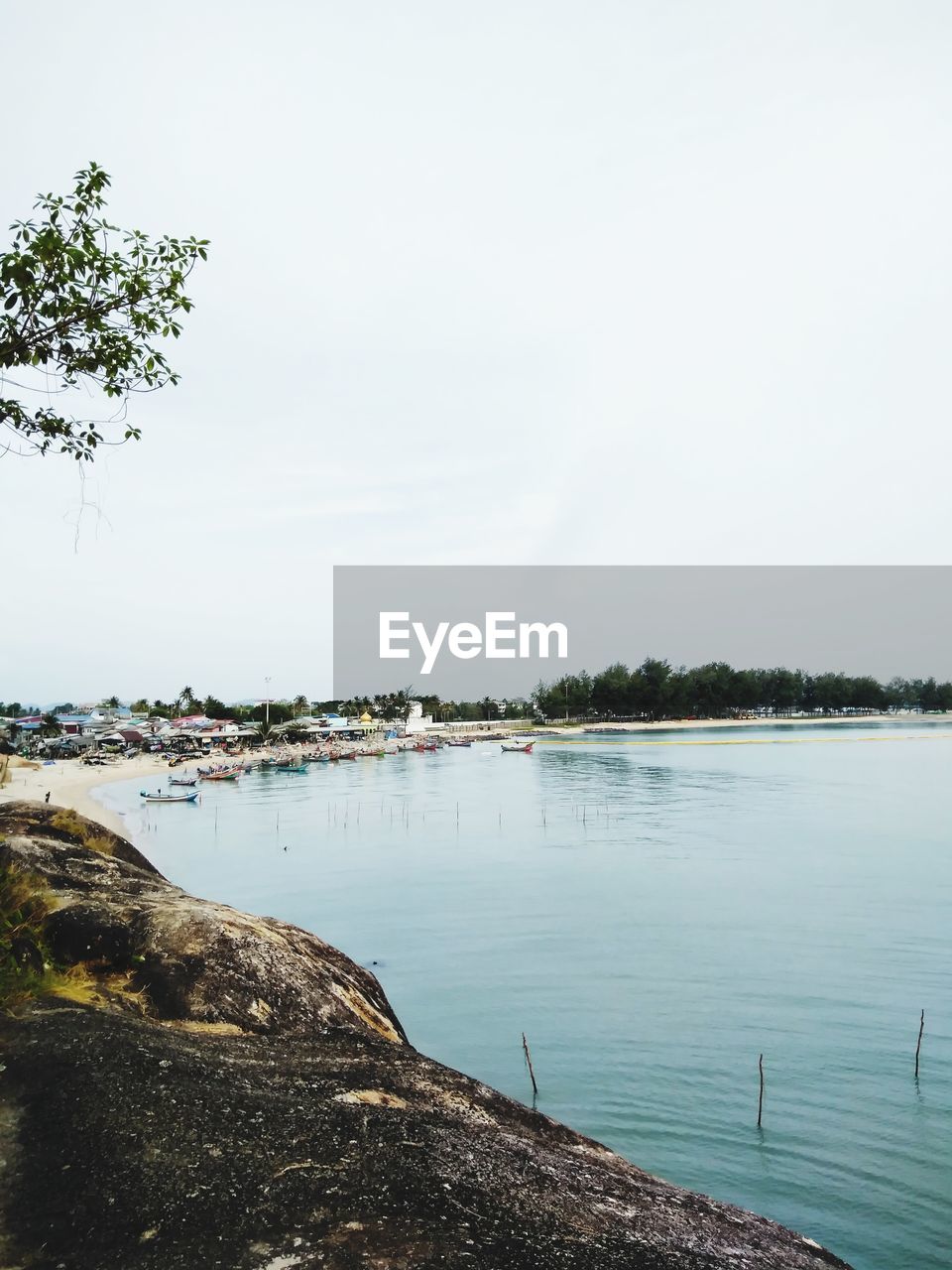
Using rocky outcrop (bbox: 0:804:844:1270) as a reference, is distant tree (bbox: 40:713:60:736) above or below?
below

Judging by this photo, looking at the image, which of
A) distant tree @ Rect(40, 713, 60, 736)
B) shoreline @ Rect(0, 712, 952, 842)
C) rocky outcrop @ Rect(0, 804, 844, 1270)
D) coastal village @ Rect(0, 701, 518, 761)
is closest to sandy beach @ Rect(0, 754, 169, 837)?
shoreline @ Rect(0, 712, 952, 842)

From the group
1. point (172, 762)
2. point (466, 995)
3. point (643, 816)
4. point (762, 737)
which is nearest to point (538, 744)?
point (762, 737)

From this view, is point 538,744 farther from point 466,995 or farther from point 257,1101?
point 257,1101

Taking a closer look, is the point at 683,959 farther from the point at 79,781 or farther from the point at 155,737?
the point at 155,737

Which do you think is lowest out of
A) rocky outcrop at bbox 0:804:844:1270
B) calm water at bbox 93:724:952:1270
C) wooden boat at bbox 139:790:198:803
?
wooden boat at bbox 139:790:198:803

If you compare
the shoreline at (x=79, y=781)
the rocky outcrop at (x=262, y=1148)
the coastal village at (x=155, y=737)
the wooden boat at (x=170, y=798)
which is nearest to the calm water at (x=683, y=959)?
the shoreline at (x=79, y=781)

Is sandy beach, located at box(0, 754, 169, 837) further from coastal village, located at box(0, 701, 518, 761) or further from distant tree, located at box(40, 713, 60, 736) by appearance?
distant tree, located at box(40, 713, 60, 736)

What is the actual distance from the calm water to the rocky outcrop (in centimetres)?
977

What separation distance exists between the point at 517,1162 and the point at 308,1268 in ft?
7.04

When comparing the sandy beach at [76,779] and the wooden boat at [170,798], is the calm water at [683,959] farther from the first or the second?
the sandy beach at [76,779]

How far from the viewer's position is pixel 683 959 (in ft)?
92.0

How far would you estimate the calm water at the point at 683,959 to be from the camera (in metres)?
15.2

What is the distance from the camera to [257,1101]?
228 inches

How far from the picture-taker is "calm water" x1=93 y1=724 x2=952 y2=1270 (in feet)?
50.0
